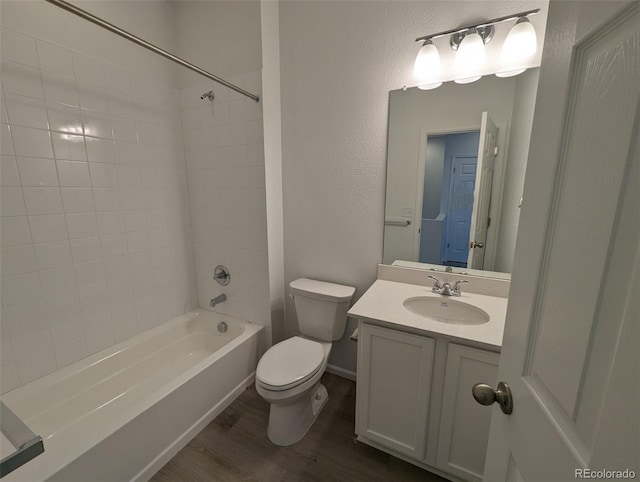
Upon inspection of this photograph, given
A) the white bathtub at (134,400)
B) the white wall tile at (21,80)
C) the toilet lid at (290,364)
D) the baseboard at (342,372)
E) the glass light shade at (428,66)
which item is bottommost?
the baseboard at (342,372)

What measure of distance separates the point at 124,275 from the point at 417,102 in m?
2.12

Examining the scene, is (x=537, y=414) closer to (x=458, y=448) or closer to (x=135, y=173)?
(x=458, y=448)

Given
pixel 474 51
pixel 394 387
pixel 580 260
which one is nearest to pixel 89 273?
pixel 394 387

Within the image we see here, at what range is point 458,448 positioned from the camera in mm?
1223

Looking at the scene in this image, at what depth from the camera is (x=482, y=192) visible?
1472mm

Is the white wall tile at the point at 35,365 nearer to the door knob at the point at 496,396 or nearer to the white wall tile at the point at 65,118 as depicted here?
the white wall tile at the point at 65,118

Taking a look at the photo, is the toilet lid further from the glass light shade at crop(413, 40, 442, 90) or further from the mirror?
the glass light shade at crop(413, 40, 442, 90)

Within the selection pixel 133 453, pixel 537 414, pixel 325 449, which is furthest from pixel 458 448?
pixel 133 453

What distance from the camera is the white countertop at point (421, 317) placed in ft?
3.67

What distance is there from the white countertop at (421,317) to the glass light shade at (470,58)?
1.12 metres

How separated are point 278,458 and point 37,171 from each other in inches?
75.8

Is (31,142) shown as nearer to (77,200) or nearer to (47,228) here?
(77,200)

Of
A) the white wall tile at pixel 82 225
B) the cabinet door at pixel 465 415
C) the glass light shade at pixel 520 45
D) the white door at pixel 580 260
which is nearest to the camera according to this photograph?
the white door at pixel 580 260

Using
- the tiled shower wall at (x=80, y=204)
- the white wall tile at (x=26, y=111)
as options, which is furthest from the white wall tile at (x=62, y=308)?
the white wall tile at (x=26, y=111)
